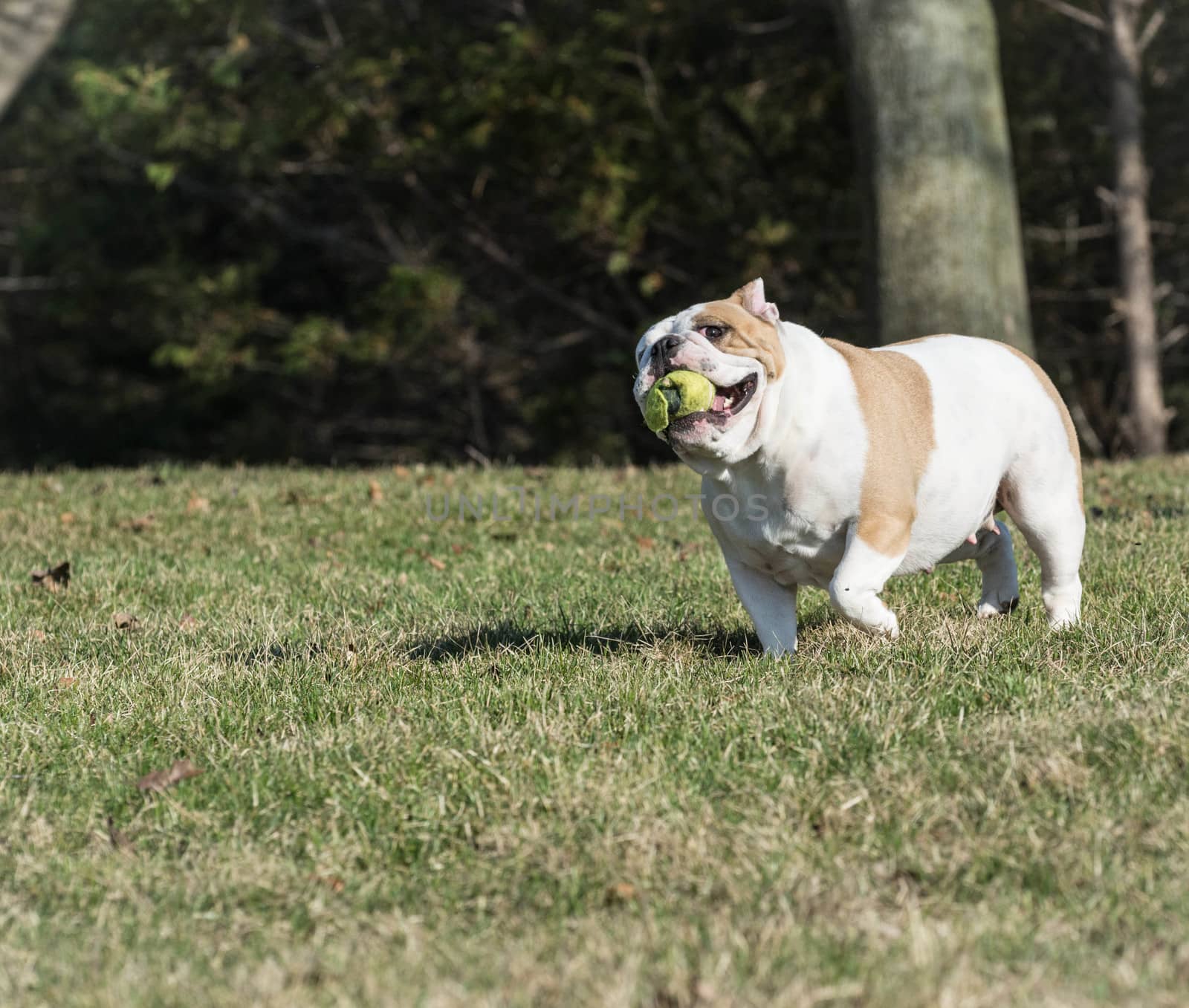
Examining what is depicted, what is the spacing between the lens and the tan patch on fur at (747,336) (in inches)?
173

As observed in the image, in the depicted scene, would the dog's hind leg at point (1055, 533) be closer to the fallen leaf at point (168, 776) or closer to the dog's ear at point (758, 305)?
the dog's ear at point (758, 305)

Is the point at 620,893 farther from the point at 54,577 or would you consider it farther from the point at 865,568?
the point at 54,577

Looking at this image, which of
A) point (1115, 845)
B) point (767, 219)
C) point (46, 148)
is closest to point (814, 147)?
point (767, 219)

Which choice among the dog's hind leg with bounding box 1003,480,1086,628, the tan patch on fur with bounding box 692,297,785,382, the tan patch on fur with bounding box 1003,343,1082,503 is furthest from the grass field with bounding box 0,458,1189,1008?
the tan patch on fur with bounding box 692,297,785,382

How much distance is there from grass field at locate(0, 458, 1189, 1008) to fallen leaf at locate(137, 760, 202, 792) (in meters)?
0.04

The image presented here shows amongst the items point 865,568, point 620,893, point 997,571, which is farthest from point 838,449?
point 620,893

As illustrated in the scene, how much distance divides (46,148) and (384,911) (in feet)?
68.3

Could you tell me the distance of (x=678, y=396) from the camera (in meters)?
4.30

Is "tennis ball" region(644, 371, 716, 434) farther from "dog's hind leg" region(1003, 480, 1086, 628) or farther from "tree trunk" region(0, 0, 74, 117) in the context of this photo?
"tree trunk" region(0, 0, 74, 117)

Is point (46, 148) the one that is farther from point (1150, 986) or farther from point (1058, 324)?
point (1150, 986)

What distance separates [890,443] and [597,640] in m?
1.50

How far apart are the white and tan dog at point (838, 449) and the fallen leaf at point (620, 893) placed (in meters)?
1.38

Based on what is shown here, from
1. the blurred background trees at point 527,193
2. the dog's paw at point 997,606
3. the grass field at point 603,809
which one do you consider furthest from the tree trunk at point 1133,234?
the dog's paw at point 997,606

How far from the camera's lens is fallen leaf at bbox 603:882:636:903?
335cm
